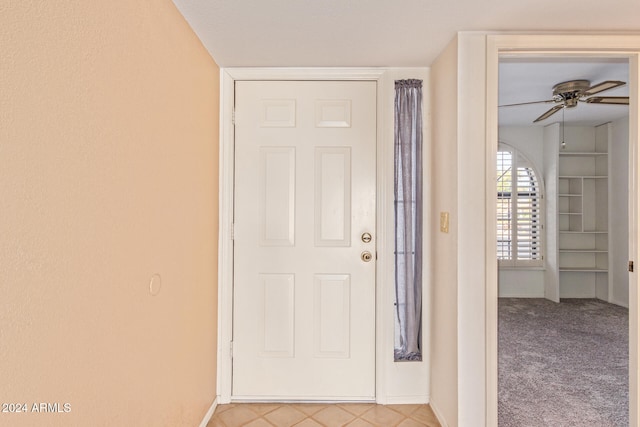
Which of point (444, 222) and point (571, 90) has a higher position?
point (571, 90)

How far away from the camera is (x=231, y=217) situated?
237cm

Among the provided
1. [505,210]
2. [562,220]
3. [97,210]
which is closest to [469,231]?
[97,210]

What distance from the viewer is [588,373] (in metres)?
2.77

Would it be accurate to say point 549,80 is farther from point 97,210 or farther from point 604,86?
point 97,210

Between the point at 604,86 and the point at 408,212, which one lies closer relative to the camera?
the point at 408,212

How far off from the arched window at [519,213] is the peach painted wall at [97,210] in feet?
15.1

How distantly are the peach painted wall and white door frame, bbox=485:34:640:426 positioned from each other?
5.05 ft

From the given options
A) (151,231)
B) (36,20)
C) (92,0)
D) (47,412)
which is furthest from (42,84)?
(47,412)

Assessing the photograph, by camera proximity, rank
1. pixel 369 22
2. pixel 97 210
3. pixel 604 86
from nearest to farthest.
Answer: pixel 97 210 < pixel 369 22 < pixel 604 86

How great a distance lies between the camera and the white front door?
2.37 m

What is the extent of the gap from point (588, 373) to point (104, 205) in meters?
3.45

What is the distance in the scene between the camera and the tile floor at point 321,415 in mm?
2135

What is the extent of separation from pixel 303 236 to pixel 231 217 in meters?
0.49

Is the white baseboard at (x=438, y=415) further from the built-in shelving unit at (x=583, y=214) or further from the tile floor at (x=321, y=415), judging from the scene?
the built-in shelving unit at (x=583, y=214)
